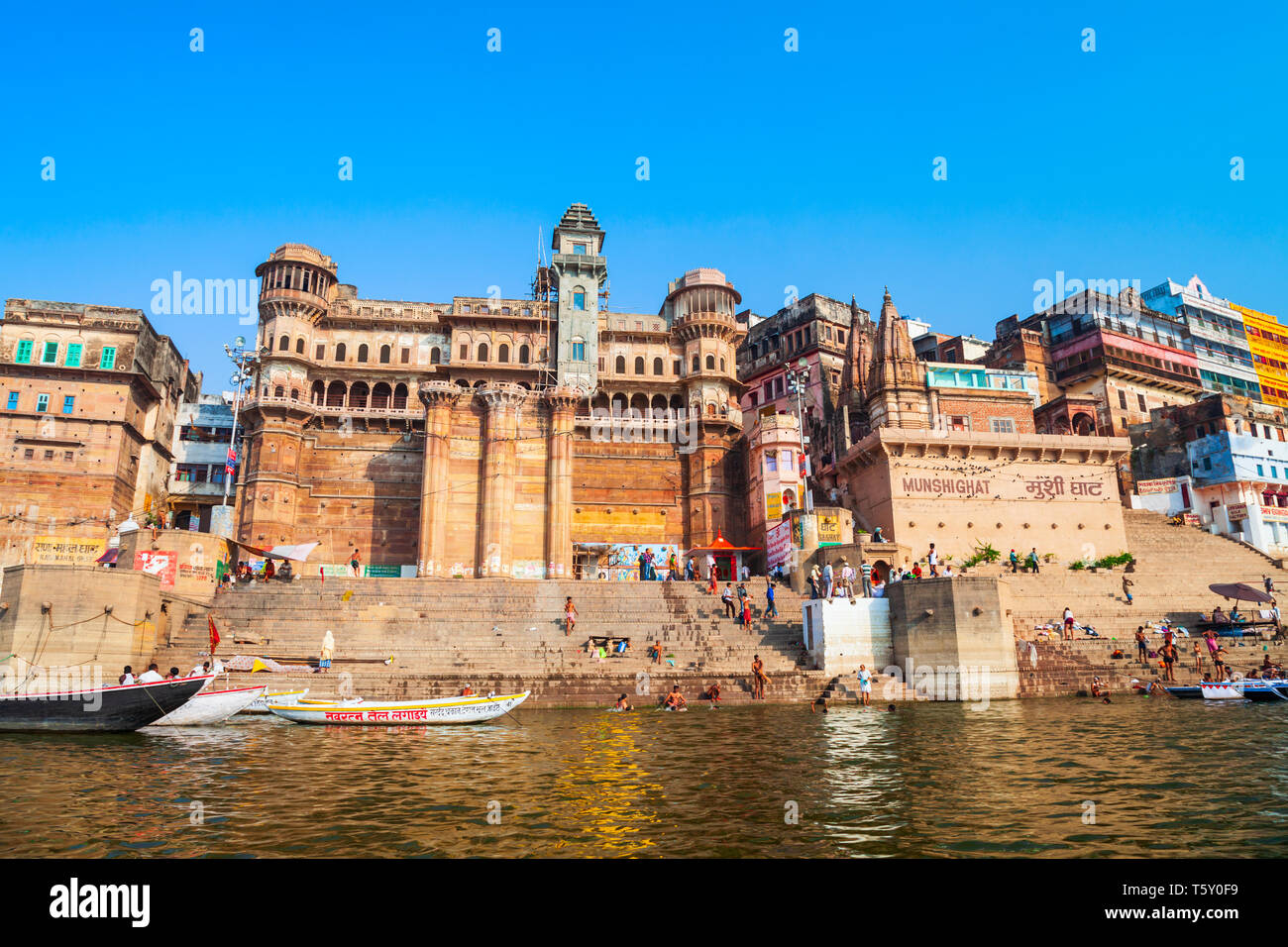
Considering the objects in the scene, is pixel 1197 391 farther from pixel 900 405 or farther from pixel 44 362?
pixel 44 362

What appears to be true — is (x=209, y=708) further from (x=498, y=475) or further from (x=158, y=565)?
(x=498, y=475)

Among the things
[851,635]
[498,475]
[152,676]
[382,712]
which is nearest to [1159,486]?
[851,635]

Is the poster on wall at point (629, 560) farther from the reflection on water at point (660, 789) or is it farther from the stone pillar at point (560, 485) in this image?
the reflection on water at point (660, 789)

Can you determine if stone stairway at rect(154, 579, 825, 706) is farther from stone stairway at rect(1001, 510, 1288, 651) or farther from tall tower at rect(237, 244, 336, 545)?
tall tower at rect(237, 244, 336, 545)

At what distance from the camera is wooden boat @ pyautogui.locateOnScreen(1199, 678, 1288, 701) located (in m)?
24.0

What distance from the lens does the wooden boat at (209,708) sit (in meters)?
19.7

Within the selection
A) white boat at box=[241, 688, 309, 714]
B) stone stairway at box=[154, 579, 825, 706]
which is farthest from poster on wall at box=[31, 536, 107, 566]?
white boat at box=[241, 688, 309, 714]

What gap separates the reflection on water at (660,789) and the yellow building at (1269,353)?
65.5 metres

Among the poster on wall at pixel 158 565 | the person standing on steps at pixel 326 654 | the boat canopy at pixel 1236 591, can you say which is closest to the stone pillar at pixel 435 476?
the poster on wall at pixel 158 565

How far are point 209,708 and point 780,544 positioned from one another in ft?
79.4

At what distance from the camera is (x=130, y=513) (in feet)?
152

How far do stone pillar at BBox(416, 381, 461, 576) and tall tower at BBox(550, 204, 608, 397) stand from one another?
331 inches
